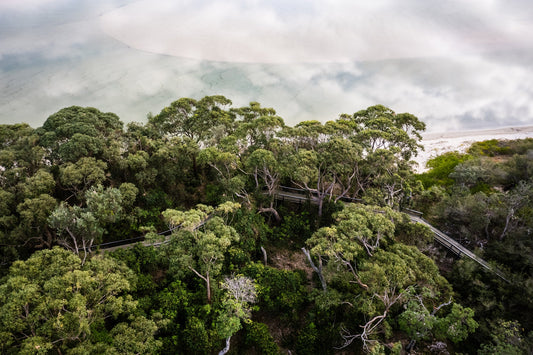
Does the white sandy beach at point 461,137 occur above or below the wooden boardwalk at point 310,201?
above

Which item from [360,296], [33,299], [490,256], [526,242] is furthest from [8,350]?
[526,242]

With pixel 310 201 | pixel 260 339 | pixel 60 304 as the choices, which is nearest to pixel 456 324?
pixel 260 339

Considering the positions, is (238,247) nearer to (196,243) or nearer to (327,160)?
(196,243)

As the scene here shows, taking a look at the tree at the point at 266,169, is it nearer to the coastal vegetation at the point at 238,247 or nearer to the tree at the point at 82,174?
the coastal vegetation at the point at 238,247

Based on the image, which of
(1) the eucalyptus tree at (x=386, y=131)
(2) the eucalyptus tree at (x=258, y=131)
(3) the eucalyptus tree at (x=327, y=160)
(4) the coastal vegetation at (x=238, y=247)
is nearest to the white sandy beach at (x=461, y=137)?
(4) the coastal vegetation at (x=238, y=247)

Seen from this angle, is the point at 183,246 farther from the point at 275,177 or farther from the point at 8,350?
the point at 275,177

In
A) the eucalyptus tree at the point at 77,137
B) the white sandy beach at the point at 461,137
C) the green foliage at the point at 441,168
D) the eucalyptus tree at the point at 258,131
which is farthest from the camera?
the white sandy beach at the point at 461,137

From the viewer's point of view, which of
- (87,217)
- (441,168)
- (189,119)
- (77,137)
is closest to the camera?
(87,217)
